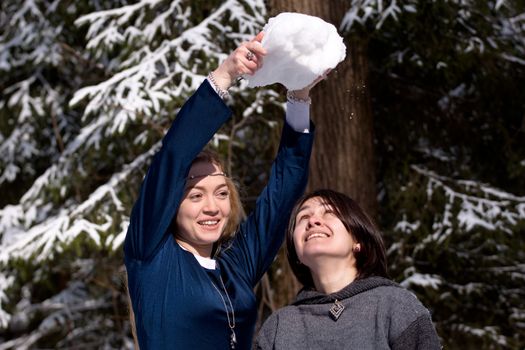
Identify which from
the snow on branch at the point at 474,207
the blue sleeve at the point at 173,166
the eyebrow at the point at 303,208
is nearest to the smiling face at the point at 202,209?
the blue sleeve at the point at 173,166

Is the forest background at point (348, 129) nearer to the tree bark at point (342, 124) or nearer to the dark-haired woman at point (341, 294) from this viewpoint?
the tree bark at point (342, 124)

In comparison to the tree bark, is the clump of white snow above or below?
above

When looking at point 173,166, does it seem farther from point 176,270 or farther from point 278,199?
point 278,199

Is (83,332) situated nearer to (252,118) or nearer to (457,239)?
(252,118)

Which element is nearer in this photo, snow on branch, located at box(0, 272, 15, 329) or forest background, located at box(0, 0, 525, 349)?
forest background, located at box(0, 0, 525, 349)

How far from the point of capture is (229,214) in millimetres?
2830

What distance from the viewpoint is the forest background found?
5141 millimetres

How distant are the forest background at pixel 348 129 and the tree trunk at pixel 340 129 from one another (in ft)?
0.04

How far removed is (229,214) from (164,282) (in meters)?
0.41

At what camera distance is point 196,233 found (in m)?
2.62

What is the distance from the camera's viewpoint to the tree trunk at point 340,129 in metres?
4.99

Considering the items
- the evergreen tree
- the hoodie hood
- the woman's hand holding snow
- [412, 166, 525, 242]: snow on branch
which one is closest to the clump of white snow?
the woman's hand holding snow

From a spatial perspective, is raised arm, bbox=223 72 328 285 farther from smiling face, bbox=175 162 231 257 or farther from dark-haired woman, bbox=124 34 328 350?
smiling face, bbox=175 162 231 257

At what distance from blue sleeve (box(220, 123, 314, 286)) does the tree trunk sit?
2.10 m
